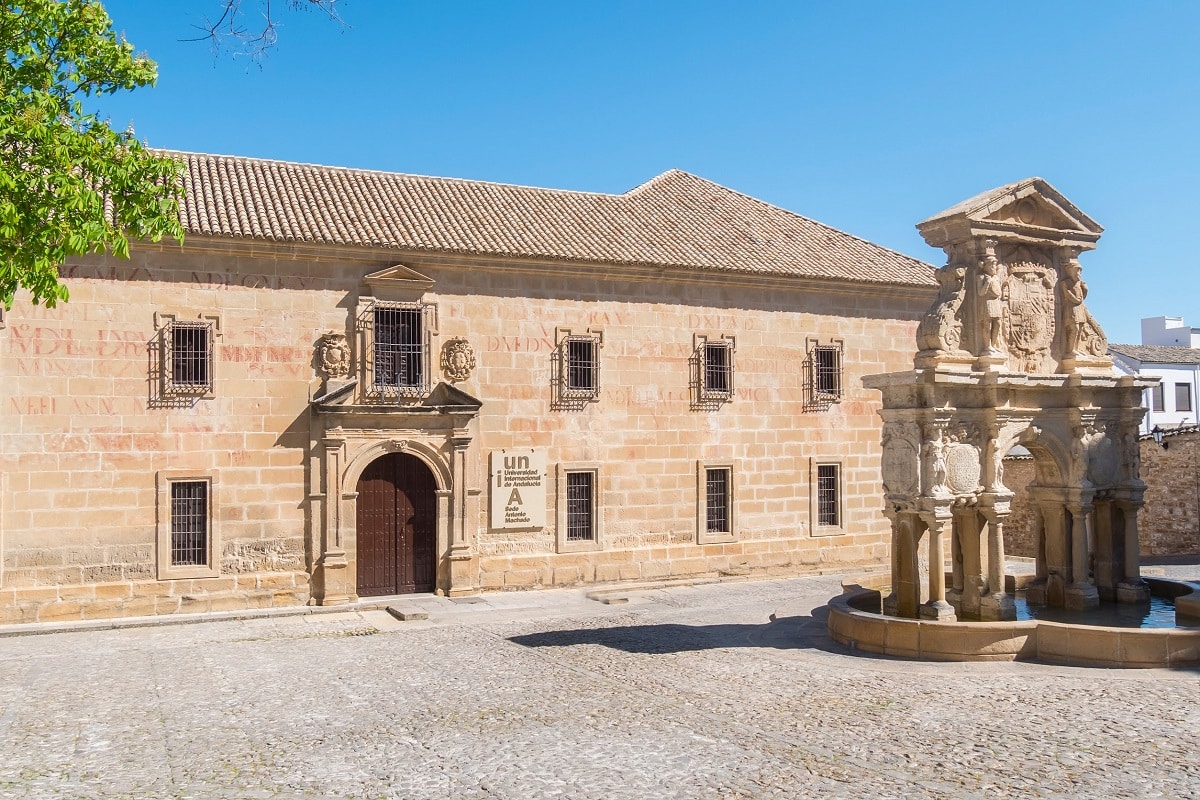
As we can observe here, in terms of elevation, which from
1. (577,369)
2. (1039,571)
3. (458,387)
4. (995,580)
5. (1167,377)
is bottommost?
(1039,571)

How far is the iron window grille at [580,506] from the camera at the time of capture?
18766mm

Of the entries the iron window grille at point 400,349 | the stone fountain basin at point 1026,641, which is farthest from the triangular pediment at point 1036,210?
the iron window grille at point 400,349

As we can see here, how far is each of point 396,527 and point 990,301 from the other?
1012cm

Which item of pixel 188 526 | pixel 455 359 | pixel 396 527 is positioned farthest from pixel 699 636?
pixel 188 526

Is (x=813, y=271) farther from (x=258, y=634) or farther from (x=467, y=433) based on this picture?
(x=258, y=634)

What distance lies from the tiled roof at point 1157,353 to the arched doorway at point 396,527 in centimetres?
3271

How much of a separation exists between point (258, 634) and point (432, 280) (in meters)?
6.42

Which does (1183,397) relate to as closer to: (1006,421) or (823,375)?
(823,375)

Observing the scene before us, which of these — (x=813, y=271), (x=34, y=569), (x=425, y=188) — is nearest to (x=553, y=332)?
(x=425, y=188)

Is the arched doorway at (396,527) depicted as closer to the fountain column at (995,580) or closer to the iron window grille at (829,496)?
the iron window grille at (829,496)

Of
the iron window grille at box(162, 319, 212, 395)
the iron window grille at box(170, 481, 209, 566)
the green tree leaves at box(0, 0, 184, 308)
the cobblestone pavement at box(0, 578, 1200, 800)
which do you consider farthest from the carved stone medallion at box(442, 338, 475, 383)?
the green tree leaves at box(0, 0, 184, 308)

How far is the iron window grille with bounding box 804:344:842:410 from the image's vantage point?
2084 centimetres

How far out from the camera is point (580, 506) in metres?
18.8

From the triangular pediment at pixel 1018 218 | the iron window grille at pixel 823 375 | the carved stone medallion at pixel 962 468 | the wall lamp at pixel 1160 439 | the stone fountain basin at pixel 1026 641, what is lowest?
the stone fountain basin at pixel 1026 641
